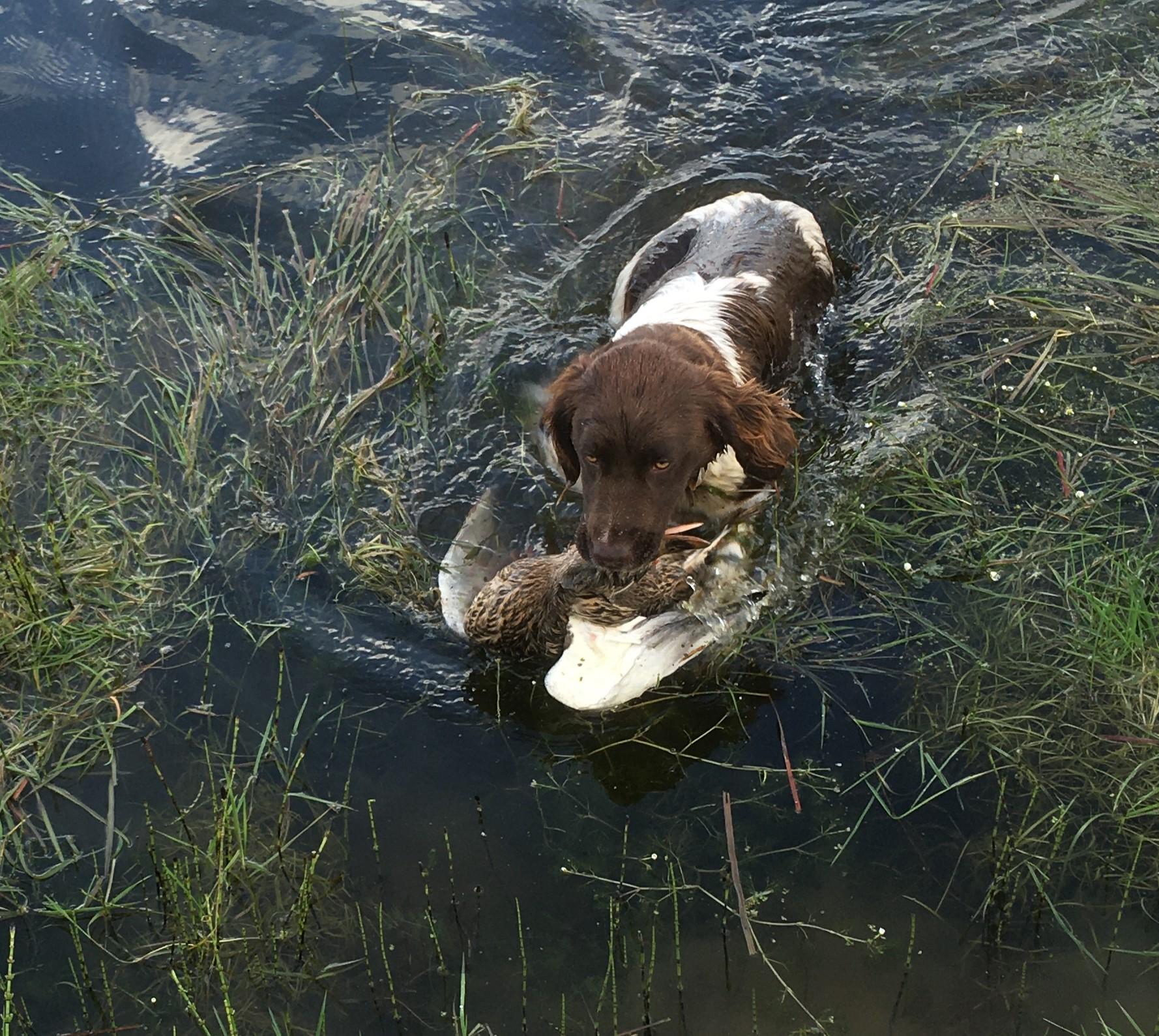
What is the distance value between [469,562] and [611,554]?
80 centimetres

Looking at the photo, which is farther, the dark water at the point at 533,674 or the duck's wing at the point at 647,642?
the duck's wing at the point at 647,642

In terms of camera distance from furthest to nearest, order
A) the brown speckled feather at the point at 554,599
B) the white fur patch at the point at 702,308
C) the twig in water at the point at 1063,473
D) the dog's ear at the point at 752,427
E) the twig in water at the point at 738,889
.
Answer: the white fur patch at the point at 702,308 < the twig in water at the point at 1063,473 < the dog's ear at the point at 752,427 < the brown speckled feather at the point at 554,599 < the twig in water at the point at 738,889

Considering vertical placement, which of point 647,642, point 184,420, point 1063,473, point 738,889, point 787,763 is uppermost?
point 184,420

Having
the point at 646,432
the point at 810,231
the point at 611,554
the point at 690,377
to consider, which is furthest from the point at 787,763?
the point at 810,231

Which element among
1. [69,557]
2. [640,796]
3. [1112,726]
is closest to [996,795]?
[1112,726]

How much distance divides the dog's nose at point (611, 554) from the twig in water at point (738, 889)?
69 cm

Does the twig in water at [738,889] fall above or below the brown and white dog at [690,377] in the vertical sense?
below

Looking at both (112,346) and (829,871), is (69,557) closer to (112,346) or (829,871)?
(112,346)

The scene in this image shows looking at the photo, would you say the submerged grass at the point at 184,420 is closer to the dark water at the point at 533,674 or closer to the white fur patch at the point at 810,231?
the dark water at the point at 533,674

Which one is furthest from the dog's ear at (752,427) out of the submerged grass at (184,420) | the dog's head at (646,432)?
the submerged grass at (184,420)

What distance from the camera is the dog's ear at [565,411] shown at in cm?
417

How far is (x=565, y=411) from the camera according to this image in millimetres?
4211

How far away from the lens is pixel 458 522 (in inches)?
187

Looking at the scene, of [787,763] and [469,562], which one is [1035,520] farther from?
[469,562]
